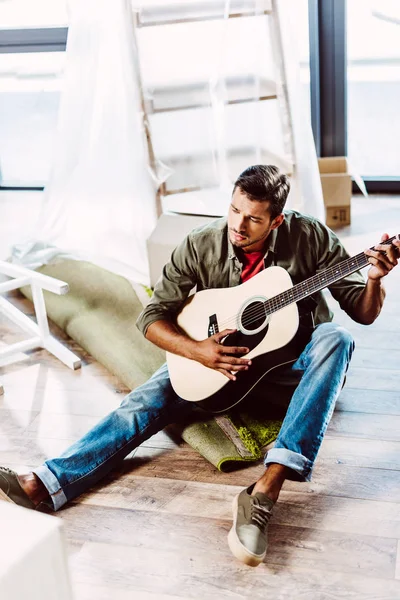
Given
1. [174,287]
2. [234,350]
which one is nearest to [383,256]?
[234,350]

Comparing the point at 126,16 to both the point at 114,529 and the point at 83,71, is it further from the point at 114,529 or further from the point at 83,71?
the point at 114,529

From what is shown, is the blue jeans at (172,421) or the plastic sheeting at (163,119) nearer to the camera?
the blue jeans at (172,421)

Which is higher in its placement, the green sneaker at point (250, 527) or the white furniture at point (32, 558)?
the white furniture at point (32, 558)

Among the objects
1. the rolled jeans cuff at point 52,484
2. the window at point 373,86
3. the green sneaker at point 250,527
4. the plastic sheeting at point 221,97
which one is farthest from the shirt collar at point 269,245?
the window at point 373,86

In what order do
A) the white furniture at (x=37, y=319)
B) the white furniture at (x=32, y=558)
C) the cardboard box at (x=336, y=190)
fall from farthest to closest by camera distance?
1. the cardboard box at (x=336, y=190)
2. the white furniture at (x=37, y=319)
3. the white furniture at (x=32, y=558)

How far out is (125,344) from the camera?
248 cm

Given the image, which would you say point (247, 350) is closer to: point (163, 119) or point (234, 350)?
point (234, 350)

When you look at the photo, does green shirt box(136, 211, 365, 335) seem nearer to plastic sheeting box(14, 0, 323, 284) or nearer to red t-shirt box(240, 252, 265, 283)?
red t-shirt box(240, 252, 265, 283)

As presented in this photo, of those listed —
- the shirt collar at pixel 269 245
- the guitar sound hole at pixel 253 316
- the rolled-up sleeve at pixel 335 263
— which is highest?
the shirt collar at pixel 269 245

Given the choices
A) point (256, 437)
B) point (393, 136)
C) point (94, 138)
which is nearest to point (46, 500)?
point (256, 437)

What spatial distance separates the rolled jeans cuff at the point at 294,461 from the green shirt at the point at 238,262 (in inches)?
14.6

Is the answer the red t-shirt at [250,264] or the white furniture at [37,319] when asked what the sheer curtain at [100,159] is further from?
the red t-shirt at [250,264]

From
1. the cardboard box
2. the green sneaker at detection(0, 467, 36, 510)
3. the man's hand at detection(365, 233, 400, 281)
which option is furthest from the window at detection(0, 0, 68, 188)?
the man's hand at detection(365, 233, 400, 281)

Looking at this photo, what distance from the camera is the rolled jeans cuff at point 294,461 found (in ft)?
5.52
